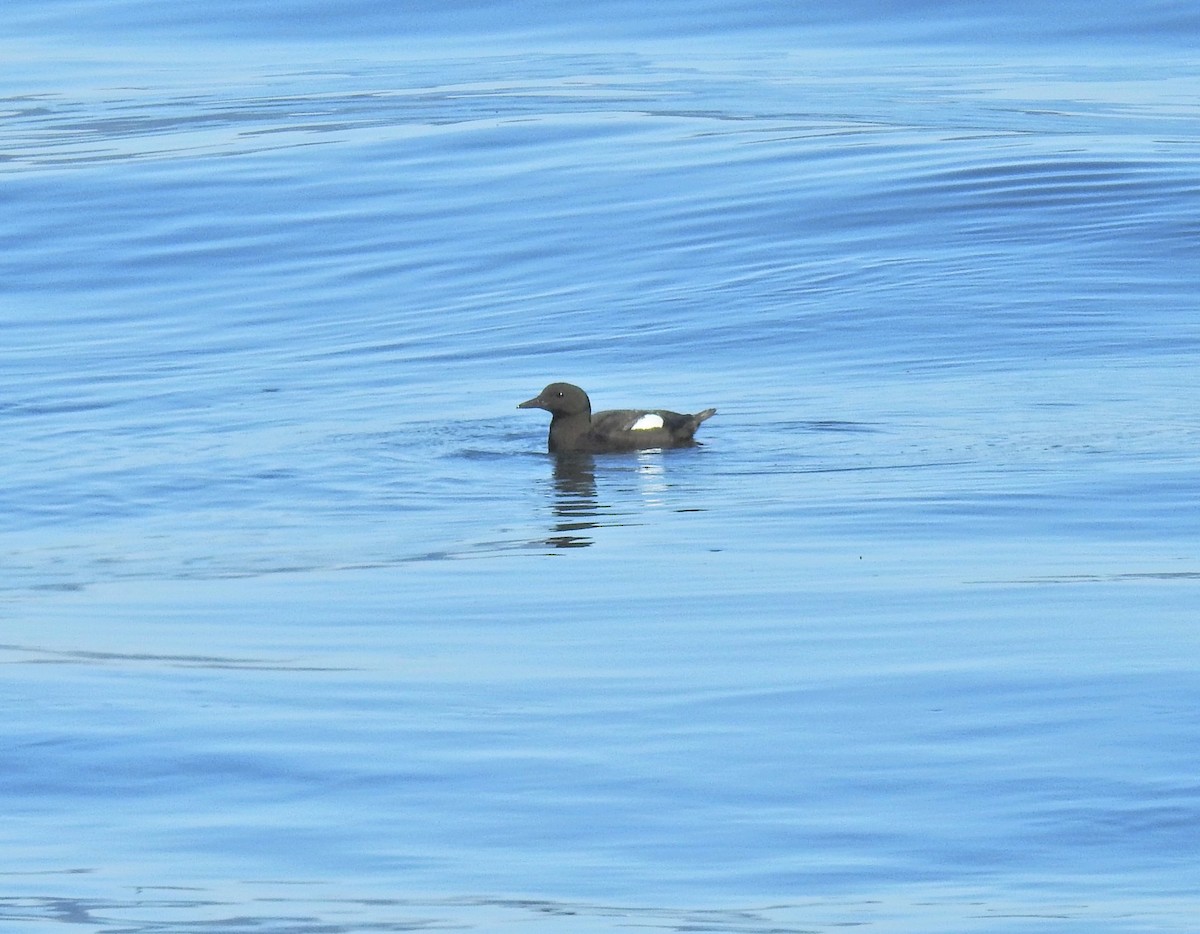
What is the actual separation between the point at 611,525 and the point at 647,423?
239 centimetres

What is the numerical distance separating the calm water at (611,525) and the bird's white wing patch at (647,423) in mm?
278

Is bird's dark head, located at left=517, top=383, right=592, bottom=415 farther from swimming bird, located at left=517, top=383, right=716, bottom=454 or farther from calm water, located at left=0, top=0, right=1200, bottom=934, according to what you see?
calm water, located at left=0, top=0, right=1200, bottom=934

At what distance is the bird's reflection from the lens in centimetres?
1247

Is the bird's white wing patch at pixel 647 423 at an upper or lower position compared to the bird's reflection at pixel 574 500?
upper

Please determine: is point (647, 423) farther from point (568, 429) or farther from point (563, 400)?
point (563, 400)

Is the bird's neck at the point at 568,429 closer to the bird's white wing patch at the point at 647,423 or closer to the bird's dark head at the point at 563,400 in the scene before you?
the bird's dark head at the point at 563,400

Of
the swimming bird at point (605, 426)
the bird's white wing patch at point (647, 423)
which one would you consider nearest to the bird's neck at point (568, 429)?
the swimming bird at point (605, 426)

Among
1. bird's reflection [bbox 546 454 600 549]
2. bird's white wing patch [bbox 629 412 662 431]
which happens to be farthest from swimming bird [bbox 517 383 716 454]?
bird's reflection [bbox 546 454 600 549]

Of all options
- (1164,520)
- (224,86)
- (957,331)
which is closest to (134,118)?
(224,86)

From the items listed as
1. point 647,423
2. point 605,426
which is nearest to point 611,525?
point 647,423

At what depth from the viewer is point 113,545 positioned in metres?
12.3

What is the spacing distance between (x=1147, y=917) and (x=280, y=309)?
1700cm

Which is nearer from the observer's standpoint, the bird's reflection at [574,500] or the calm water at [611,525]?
the calm water at [611,525]

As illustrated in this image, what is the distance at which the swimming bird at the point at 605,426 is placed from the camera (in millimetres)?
15180
